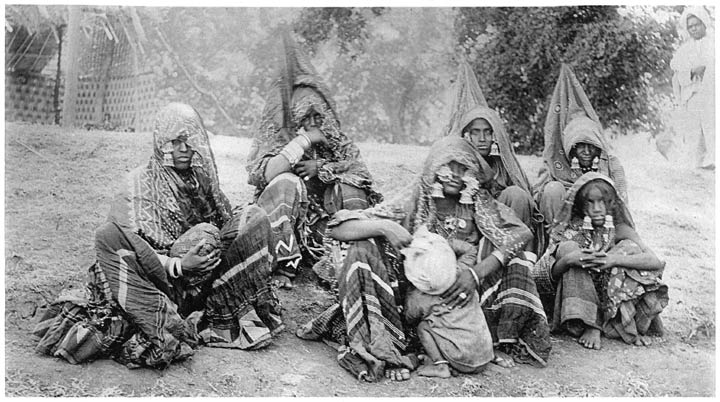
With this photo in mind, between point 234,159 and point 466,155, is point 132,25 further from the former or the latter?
point 466,155

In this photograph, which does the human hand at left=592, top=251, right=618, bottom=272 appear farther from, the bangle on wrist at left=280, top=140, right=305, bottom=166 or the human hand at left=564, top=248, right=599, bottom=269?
the bangle on wrist at left=280, top=140, right=305, bottom=166

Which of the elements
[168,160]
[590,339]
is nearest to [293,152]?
[168,160]

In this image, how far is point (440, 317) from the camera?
18.1 ft

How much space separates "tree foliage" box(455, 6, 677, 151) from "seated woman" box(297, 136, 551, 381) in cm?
180

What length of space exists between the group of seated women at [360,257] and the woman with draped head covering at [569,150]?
3cm

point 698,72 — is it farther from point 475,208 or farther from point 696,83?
point 475,208

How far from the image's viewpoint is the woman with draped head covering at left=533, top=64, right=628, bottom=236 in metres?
6.66

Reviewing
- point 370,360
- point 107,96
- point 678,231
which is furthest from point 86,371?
point 678,231

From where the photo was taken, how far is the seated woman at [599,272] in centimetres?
611

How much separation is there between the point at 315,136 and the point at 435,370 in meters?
2.08

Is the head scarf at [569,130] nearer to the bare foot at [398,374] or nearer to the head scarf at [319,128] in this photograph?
the head scarf at [319,128]

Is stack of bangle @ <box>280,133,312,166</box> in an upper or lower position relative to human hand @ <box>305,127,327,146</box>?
lower

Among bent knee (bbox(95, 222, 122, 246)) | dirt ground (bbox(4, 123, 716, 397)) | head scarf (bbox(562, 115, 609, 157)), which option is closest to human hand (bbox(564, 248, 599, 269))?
dirt ground (bbox(4, 123, 716, 397))

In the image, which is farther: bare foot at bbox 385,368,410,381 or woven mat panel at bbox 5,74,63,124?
woven mat panel at bbox 5,74,63,124
